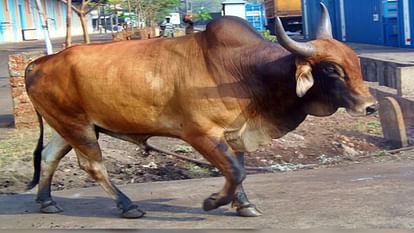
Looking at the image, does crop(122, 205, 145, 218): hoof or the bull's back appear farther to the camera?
crop(122, 205, 145, 218): hoof

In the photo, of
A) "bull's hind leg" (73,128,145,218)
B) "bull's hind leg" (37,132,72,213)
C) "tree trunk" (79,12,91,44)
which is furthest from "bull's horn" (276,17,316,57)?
"tree trunk" (79,12,91,44)

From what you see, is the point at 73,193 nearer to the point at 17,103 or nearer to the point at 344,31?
the point at 17,103

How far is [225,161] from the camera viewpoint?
6.03 meters

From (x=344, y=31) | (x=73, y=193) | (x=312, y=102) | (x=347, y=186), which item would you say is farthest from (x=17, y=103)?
(x=344, y=31)

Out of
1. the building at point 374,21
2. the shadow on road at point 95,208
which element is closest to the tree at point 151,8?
the building at point 374,21

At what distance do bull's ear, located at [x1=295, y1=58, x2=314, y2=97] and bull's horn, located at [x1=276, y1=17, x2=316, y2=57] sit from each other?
81 mm

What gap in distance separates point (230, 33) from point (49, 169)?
209 centimetres

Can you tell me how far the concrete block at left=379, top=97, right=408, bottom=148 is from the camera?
10578 mm

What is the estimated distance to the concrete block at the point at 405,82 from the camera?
13.4 m

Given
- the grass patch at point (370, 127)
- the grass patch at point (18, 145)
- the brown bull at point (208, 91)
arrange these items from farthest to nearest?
the grass patch at point (370, 127) → the grass patch at point (18, 145) → the brown bull at point (208, 91)

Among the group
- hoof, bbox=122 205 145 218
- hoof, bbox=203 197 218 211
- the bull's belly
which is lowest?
hoof, bbox=122 205 145 218

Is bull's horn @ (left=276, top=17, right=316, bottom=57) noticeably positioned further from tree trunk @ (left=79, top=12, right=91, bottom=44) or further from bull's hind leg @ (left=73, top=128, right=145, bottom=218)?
tree trunk @ (left=79, top=12, right=91, bottom=44)

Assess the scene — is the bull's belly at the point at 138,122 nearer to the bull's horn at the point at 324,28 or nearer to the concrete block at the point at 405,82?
the bull's horn at the point at 324,28

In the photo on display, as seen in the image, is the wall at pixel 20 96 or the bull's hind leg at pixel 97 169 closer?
the bull's hind leg at pixel 97 169
